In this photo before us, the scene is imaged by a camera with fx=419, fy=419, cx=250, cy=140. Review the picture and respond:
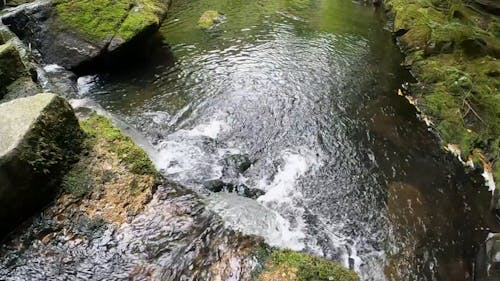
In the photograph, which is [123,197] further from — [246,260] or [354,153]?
[354,153]

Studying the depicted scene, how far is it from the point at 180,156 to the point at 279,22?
933 centimetres

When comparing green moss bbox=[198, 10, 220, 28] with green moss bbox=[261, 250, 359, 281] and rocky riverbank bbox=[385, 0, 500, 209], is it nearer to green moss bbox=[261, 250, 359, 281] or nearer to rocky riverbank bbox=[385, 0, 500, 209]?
rocky riverbank bbox=[385, 0, 500, 209]

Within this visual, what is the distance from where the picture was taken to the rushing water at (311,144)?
607cm

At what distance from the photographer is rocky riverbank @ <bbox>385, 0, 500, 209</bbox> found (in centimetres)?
856

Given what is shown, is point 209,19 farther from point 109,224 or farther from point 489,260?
point 489,260

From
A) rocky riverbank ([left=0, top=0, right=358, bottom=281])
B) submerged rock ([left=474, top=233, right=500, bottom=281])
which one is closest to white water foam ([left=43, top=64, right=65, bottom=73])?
rocky riverbank ([left=0, top=0, right=358, bottom=281])

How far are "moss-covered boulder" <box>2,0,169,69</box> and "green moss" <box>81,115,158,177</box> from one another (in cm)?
479

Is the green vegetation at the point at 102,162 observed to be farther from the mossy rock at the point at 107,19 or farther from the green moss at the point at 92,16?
the green moss at the point at 92,16

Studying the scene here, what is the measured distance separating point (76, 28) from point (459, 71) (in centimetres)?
930

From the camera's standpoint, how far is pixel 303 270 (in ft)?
14.4

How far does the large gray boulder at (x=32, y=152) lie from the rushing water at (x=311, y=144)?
1.82m

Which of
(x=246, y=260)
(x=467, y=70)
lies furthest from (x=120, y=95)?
(x=467, y=70)

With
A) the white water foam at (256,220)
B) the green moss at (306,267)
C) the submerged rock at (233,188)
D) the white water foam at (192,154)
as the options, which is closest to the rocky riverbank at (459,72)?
the white water foam at (256,220)

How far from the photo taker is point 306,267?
4.43m
